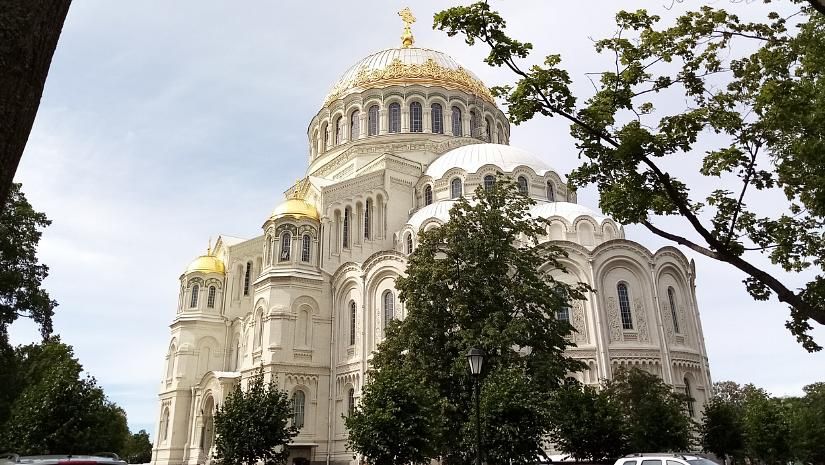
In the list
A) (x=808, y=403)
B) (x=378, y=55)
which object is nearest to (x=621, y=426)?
(x=378, y=55)

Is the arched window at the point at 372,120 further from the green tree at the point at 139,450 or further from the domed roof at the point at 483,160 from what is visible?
the green tree at the point at 139,450

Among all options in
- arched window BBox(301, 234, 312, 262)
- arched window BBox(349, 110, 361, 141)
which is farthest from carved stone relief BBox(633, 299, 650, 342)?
arched window BBox(349, 110, 361, 141)

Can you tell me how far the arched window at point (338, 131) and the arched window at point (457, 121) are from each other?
8220 mm

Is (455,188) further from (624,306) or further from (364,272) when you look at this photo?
(624,306)

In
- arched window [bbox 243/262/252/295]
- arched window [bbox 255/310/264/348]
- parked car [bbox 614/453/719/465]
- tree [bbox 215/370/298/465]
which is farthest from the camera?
arched window [bbox 243/262/252/295]

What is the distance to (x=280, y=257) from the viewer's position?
33469 mm

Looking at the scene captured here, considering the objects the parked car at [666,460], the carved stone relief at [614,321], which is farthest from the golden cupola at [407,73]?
the parked car at [666,460]

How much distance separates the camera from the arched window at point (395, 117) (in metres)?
43.0

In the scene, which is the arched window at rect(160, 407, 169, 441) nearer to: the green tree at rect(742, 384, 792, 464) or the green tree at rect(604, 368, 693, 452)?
the green tree at rect(604, 368, 693, 452)

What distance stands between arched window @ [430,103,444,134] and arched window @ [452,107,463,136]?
1005 millimetres

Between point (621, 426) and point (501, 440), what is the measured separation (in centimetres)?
585

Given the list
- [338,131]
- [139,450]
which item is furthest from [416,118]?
[139,450]

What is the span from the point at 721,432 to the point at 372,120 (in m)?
29.2

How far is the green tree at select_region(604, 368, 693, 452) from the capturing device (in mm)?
21906
